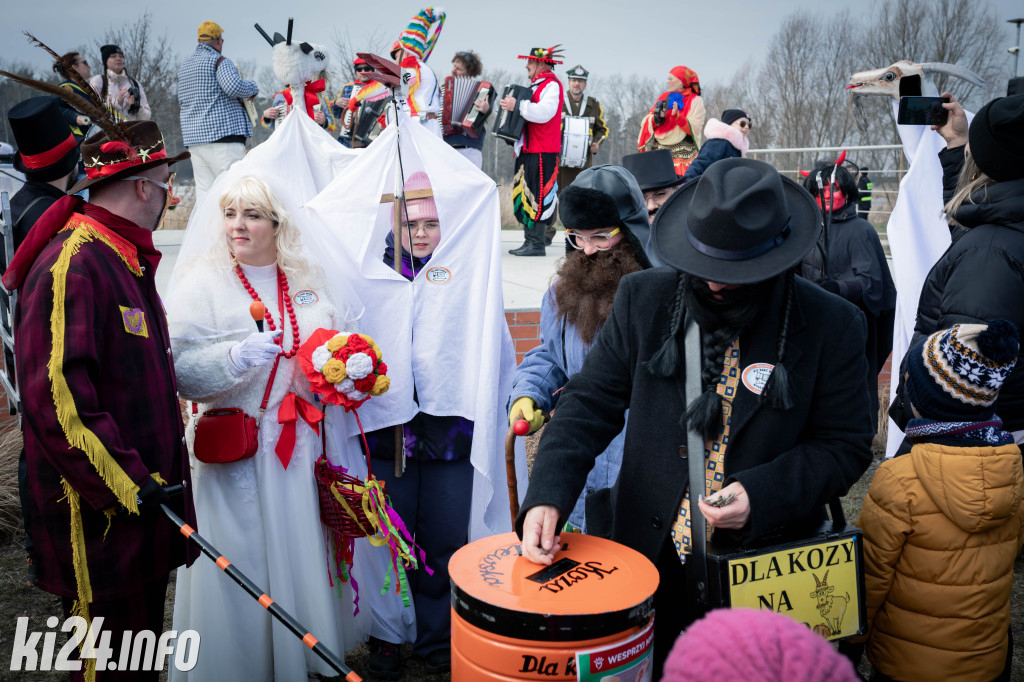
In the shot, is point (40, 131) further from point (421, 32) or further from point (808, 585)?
point (421, 32)

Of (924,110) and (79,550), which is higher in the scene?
(924,110)

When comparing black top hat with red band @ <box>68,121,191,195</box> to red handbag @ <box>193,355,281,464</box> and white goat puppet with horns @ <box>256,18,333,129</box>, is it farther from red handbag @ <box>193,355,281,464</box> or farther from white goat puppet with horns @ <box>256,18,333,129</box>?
white goat puppet with horns @ <box>256,18,333,129</box>

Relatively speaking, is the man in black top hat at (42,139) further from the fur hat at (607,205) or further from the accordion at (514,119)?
the accordion at (514,119)

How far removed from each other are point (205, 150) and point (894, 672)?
8430mm

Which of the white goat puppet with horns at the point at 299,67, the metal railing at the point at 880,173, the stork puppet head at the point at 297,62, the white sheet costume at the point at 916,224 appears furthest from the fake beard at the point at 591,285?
the metal railing at the point at 880,173

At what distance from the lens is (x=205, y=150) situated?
8812mm

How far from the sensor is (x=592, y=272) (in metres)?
2.95

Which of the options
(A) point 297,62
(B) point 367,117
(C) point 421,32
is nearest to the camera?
(C) point 421,32

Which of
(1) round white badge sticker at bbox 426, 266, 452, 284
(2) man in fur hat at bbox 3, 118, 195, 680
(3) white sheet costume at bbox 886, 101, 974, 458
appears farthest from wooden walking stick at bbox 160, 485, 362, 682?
(3) white sheet costume at bbox 886, 101, 974, 458

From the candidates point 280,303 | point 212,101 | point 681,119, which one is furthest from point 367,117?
point 280,303

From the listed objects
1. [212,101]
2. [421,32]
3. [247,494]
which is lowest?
[247,494]

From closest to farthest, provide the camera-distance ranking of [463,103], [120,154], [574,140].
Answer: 1. [120,154]
2. [463,103]
3. [574,140]

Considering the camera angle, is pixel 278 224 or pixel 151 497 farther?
pixel 278 224

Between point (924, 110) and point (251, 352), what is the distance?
11.6 feet
